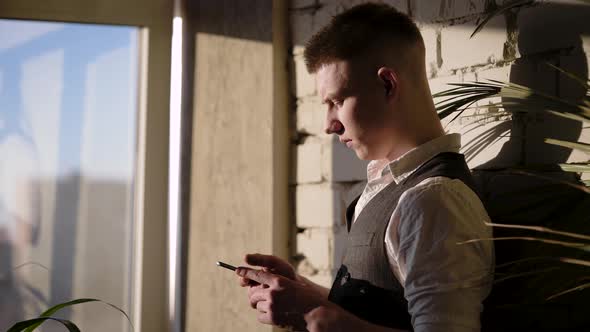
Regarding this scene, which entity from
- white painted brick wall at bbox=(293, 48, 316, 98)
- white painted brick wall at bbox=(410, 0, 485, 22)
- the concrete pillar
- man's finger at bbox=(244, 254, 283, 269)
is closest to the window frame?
the concrete pillar

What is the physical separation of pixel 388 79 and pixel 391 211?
0.71 ft

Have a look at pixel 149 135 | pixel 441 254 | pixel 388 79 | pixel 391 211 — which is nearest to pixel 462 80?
pixel 388 79

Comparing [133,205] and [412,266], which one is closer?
[412,266]

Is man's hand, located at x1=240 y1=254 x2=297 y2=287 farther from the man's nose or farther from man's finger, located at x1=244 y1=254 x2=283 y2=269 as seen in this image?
the man's nose

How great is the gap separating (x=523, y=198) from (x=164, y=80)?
1015mm

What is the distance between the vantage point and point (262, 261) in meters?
1.24

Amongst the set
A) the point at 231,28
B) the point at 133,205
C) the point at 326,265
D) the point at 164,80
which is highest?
the point at 231,28

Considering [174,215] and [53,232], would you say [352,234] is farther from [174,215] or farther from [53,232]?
[53,232]

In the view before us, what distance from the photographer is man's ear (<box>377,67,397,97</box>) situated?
1.10 meters

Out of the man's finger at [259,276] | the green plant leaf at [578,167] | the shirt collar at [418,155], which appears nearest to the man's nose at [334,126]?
the shirt collar at [418,155]

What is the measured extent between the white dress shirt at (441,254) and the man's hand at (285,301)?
0.45 feet

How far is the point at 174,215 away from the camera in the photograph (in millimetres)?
1716

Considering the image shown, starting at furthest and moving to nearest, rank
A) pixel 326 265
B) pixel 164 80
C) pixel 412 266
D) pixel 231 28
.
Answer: pixel 164 80 → pixel 231 28 → pixel 326 265 → pixel 412 266

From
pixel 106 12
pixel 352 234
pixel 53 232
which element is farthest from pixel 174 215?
pixel 352 234
